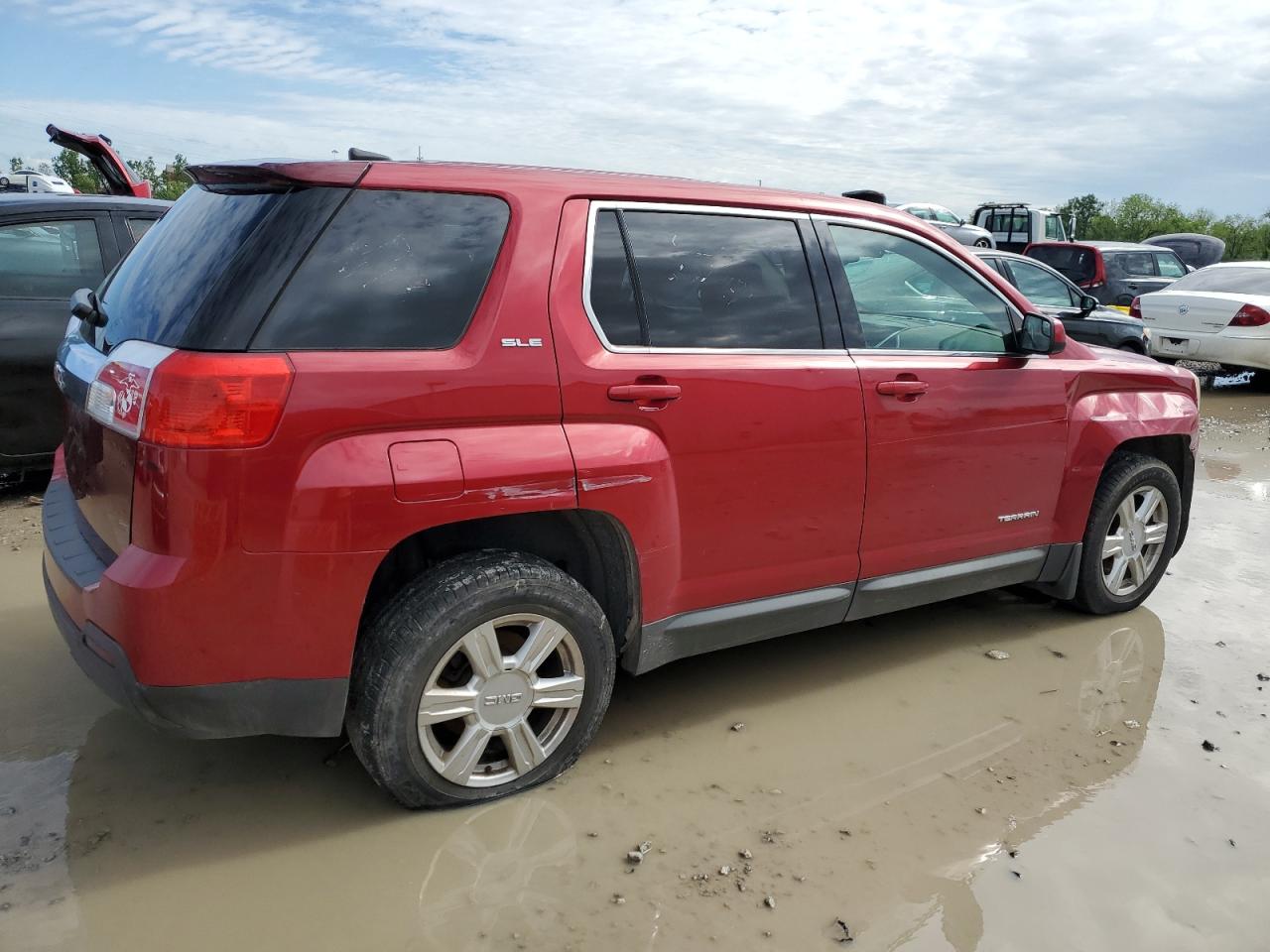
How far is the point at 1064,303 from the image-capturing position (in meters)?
10.8

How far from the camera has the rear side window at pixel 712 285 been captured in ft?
10.6

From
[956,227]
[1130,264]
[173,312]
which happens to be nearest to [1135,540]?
[173,312]

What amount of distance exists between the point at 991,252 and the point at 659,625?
896 cm

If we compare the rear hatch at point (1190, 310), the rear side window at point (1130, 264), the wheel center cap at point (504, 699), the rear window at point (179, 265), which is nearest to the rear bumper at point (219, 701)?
the wheel center cap at point (504, 699)

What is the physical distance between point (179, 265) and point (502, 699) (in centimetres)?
150

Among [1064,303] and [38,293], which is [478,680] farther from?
[1064,303]

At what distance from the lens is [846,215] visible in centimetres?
381

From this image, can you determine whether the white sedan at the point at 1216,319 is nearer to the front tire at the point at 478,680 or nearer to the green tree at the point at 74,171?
the front tire at the point at 478,680

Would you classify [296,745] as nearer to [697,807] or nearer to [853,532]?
[697,807]

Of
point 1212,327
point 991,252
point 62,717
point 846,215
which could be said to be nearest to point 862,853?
point 846,215

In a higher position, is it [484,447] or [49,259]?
[49,259]

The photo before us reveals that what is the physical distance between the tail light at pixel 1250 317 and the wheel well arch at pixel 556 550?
35.3 feet

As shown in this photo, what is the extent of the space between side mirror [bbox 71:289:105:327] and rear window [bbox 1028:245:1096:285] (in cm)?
1368

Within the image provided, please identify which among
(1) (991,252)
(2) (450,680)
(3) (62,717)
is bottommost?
(3) (62,717)
